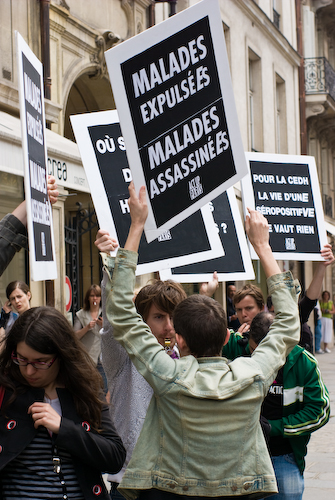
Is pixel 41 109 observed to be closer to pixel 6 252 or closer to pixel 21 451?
pixel 6 252

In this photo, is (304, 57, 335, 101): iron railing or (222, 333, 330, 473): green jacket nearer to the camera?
(222, 333, 330, 473): green jacket

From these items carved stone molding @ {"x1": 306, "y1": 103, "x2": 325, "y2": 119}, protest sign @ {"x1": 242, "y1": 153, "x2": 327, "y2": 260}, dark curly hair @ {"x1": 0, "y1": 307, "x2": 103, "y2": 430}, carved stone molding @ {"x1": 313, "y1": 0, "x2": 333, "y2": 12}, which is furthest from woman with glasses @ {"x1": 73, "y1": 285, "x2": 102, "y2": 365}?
carved stone molding @ {"x1": 313, "y1": 0, "x2": 333, "y2": 12}

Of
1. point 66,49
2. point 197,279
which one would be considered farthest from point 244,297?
point 66,49

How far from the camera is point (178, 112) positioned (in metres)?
2.96

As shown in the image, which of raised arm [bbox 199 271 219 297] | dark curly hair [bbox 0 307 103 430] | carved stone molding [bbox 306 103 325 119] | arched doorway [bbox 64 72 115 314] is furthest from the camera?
carved stone molding [bbox 306 103 325 119]

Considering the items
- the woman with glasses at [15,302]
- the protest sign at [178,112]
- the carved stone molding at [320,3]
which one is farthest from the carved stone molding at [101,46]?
the carved stone molding at [320,3]

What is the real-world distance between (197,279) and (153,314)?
1.53 m

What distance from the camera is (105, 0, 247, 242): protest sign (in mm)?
2773

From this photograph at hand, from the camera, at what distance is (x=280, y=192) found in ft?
17.5

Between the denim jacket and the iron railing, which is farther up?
the iron railing

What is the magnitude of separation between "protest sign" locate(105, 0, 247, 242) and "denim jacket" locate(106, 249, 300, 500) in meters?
0.55

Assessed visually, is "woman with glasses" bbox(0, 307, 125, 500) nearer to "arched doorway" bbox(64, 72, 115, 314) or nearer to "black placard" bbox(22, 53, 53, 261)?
"black placard" bbox(22, 53, 53, 261)

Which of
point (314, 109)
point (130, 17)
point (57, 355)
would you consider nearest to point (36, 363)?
point (57, 355)

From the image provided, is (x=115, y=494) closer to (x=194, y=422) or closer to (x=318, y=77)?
(x=194, y=422)
